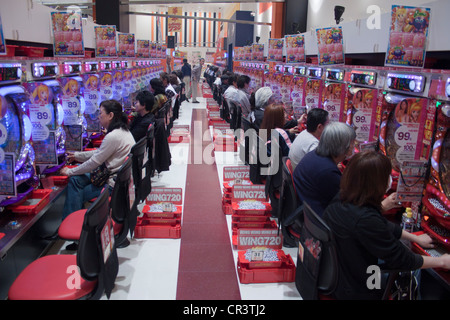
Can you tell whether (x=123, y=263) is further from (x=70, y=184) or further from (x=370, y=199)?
(x=370, y=199)

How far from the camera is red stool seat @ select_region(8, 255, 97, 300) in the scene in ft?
6.54

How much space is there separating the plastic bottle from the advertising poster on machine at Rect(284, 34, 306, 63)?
389 centimetres

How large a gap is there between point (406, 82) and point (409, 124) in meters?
A: 0.39

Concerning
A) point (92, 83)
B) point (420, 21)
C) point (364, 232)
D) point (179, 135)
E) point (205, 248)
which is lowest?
Result: point (205, 248)

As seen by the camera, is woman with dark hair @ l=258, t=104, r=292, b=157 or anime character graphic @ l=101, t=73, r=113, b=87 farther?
anime character graphic @ l=101, t=73, r=113, b=87

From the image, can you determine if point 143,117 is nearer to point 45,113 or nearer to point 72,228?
point 45,113

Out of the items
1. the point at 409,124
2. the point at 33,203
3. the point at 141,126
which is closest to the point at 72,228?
the point at 33,203

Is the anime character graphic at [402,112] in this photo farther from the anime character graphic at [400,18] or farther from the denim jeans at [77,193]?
the denim jeans at [77,193]

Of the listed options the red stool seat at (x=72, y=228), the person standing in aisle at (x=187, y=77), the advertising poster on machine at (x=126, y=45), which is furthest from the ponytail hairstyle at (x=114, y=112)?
the person standing in aisle at (x=187, y=77)

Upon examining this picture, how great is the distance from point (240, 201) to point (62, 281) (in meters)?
2.26

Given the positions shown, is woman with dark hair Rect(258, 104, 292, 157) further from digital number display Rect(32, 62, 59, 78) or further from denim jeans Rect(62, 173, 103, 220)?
digital number display Rect(32, 62, 59, 78)

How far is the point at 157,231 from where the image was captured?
3732mm

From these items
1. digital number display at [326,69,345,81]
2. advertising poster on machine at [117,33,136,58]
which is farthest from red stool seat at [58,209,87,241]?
advertising poster on machine at [117,33,136,58]

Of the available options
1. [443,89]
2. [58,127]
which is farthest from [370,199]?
[58,127]
